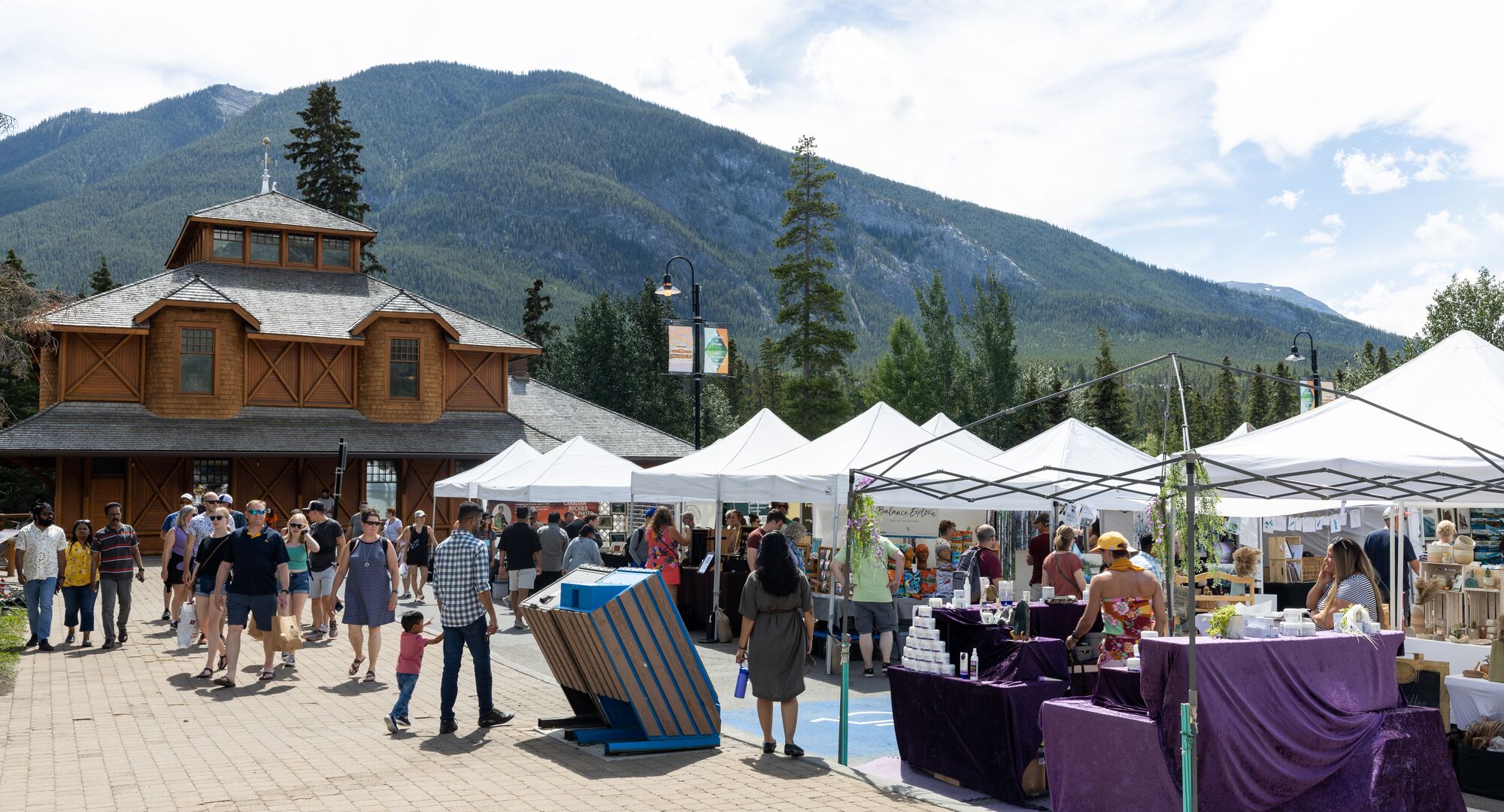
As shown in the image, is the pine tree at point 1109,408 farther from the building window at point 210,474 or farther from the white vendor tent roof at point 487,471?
the building window at point 210,474

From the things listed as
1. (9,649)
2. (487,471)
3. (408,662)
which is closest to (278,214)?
(487,471)

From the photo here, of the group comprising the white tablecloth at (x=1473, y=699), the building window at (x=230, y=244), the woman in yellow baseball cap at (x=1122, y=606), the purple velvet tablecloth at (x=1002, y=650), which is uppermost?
the building window at (x=230, y=244)

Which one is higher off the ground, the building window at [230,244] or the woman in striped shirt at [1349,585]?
the building window at [230,244]

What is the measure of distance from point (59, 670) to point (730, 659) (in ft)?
25.0

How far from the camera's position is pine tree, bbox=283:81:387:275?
5572cm

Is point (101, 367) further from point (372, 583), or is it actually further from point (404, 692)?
point (404, 692)

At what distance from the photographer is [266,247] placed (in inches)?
1547

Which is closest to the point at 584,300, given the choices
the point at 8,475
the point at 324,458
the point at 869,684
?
the point at 8,475

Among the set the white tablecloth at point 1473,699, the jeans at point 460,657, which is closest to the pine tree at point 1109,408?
the white tablecloth at point 1473,699

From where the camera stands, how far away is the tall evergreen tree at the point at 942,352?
2255 inches

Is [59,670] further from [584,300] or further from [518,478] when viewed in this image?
[584,300]

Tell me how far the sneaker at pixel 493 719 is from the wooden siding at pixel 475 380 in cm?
2811

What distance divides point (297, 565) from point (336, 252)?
28.4 m

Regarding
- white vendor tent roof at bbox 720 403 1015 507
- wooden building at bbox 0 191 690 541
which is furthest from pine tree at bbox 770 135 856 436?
white vendor tent roof at bbox 720 403 1015 507
